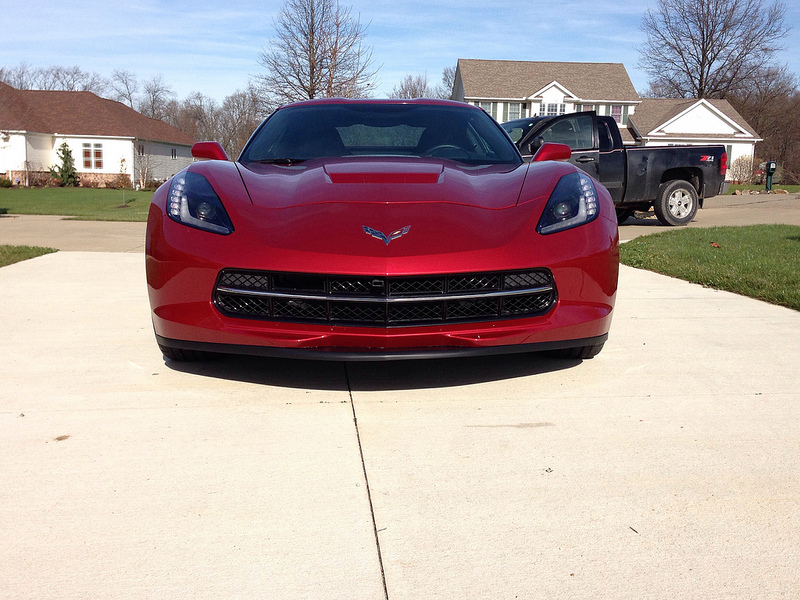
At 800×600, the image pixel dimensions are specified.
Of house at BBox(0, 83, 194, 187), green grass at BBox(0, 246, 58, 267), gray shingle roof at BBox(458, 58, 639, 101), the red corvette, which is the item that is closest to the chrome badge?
the red corvette

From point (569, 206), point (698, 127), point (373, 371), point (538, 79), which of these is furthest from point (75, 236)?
point (698, 127)

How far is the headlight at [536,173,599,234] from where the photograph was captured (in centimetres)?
339

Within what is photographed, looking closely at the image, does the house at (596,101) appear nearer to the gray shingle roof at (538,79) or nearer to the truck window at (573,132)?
the gray shingle roof at (538,79)

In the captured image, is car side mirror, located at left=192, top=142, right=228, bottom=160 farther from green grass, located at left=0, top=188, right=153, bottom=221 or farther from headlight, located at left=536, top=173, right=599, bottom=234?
green grass, located at left=0, top=188, right=153, bottom=221

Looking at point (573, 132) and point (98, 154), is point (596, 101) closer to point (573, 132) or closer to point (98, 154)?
point (98, 154)

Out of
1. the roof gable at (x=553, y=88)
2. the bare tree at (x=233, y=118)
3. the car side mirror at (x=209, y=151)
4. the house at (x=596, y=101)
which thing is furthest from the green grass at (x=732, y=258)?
the bare tree at (x=233, y=118)

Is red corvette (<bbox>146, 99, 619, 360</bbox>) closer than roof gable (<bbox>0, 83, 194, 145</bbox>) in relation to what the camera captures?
Result: Yes

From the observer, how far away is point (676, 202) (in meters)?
12.9

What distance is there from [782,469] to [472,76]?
46264 millimetres

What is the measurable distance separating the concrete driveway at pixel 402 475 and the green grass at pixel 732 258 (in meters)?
1.87

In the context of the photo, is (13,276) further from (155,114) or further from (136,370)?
(155,114)

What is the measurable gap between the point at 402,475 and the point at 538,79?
4708cm

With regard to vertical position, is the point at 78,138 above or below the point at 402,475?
above

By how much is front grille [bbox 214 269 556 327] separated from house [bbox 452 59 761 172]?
4374 centimetres
